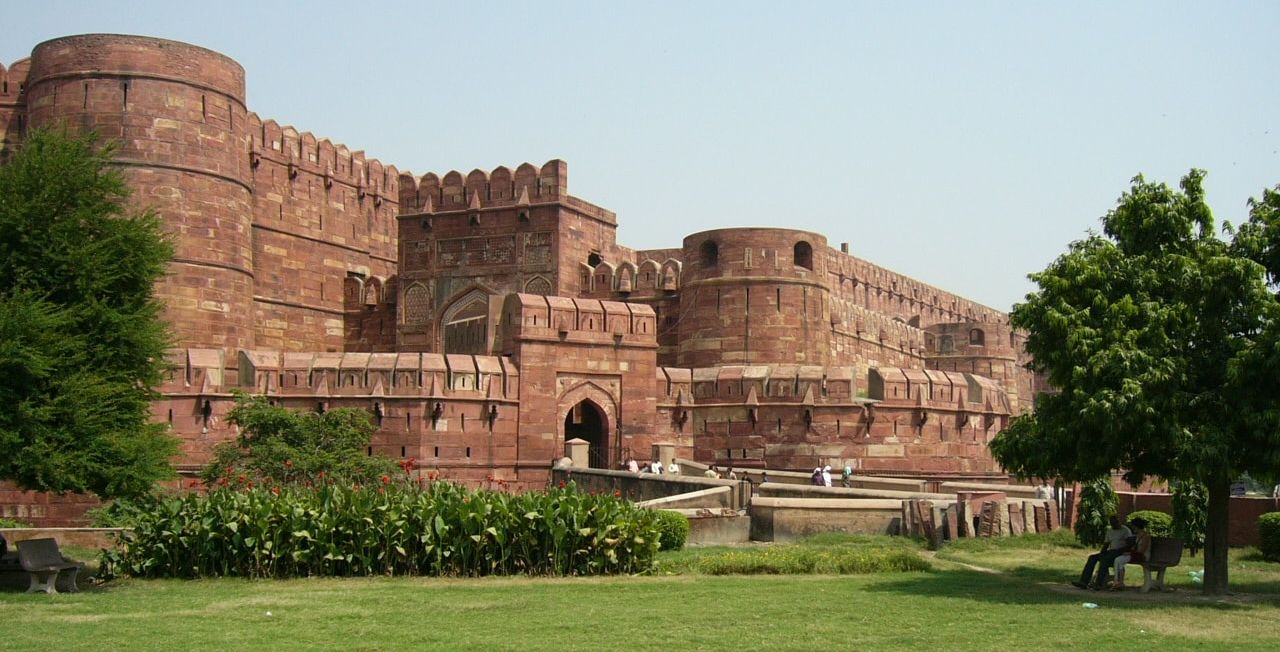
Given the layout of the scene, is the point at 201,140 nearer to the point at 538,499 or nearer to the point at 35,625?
the point at 538,499

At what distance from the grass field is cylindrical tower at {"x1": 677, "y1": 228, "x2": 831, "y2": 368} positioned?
18.3 meters

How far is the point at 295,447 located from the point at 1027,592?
14.9 metres

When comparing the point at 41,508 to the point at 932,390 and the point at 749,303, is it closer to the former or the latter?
the point at 749,303

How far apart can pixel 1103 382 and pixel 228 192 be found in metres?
21.6

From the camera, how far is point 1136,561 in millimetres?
13297

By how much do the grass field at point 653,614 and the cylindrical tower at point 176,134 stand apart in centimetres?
1591

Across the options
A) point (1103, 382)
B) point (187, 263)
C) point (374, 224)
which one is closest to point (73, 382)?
point (1103, 382)

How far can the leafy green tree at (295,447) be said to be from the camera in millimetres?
23422

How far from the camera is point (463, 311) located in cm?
3625

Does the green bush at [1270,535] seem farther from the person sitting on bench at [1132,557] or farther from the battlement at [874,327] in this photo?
the battlement at [874,327]

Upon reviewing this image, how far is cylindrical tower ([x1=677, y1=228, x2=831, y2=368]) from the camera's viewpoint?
1296 inches

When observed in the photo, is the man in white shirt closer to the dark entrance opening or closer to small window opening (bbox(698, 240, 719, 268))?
the dark entrance opening

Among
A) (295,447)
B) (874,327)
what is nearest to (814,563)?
(295,447)

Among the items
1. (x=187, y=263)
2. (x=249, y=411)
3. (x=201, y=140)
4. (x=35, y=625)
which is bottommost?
(x=35, y=625)
